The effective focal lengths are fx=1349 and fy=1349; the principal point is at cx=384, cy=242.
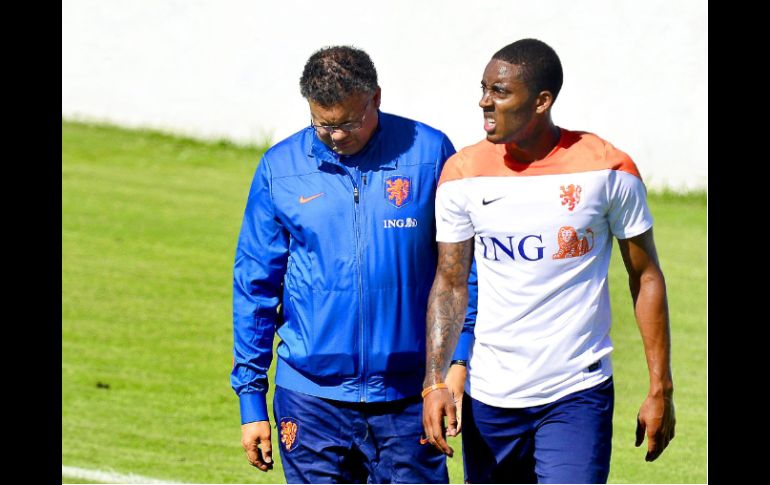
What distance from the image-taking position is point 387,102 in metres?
14.8

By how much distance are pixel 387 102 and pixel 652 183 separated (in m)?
3.00

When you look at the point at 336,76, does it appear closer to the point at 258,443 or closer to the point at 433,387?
the point at 433,387

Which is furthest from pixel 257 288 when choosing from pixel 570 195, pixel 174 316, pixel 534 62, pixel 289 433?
pixel 174 316

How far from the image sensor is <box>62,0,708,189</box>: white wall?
14.3 meters

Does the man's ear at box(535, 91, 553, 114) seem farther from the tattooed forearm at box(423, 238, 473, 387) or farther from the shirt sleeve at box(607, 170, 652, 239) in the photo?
the tattooed forearm at box(423, 238, 473, 387)

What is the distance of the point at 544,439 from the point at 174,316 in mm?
6354

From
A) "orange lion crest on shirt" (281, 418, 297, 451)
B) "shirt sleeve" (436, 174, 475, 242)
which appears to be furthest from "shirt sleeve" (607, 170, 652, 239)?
"orange lion crest on shirt" (281, 418, 297, 451)

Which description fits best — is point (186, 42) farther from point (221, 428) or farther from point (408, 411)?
point (408, 411)

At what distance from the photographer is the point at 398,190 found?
5105 millimetres

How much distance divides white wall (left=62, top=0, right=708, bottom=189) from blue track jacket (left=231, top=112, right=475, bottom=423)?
9.10 metres

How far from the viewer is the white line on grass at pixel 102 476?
766 centimetres

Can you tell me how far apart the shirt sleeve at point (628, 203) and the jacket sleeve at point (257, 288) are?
1.28 m

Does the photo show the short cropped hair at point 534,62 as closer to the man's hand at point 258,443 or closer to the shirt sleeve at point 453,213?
the shirt sleeve at point 453,213
